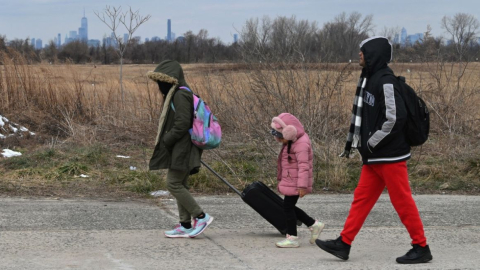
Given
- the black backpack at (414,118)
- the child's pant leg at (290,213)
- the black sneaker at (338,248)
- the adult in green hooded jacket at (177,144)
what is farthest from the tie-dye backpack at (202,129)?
the black backpack at (414,118)

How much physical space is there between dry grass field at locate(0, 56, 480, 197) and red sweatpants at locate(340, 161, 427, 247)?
3103mm

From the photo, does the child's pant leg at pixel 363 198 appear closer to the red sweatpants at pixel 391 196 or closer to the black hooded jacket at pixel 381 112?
the red sweatpants at pixel 391 196

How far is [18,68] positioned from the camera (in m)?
13.5

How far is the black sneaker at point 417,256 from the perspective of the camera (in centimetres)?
493

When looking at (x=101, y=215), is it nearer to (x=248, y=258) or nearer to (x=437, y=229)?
(x=248, y=258)

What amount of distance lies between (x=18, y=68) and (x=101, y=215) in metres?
8.24

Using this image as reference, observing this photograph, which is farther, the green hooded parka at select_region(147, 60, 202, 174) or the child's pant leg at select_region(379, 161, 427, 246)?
the green hooded parka at select_region(147, 60, 202, 174)

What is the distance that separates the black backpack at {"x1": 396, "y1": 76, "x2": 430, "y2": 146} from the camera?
4738mm

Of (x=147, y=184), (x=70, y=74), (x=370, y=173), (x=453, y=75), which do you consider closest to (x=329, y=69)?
(x=453, y=75)

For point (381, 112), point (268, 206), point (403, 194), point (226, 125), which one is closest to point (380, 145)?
point (381, 112)

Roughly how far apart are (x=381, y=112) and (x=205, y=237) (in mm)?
2136

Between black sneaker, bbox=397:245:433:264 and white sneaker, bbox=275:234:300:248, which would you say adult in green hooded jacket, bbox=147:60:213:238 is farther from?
black sneaker, bbox=397:245:433:264

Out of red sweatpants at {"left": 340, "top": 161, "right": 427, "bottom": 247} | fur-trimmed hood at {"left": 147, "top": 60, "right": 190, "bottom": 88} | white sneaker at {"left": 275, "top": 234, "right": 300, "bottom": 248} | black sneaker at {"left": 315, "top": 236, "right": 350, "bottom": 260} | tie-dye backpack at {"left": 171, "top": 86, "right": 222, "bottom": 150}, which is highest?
fur-trimmed hood at {"left": 147, "top": 60, "right": 190, "bottom": 88}

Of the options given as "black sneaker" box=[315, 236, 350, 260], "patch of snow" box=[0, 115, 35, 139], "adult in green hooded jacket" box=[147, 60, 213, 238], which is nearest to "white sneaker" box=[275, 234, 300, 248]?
"black sneaker" box=[315, 236, 350, 260]
